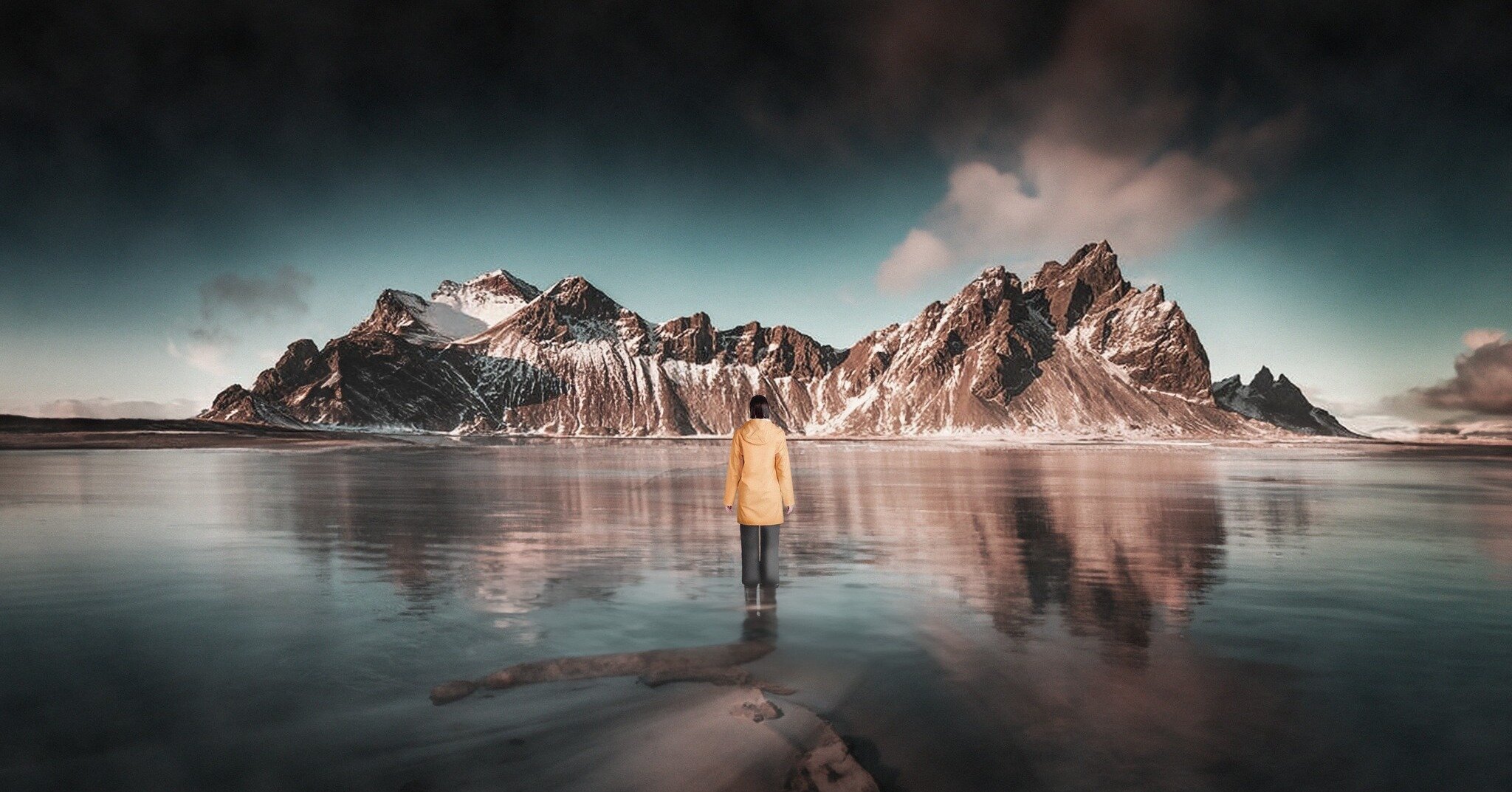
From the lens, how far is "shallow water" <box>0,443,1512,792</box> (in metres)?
5.76

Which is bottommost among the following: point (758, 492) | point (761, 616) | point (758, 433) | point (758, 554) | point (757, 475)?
point (761, 616)

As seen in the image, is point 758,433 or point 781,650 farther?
point 758,433

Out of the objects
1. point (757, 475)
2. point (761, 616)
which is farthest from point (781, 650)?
point (757, 475)

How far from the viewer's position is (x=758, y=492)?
11812mm

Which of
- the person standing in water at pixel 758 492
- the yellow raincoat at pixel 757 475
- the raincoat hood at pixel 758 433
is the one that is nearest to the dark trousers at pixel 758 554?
the person standing in water at pixel 758 492

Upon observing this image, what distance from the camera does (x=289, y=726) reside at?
648 centimetres

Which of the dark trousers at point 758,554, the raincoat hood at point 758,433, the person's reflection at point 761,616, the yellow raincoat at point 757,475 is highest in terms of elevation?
the raincoat hood at point 758,433

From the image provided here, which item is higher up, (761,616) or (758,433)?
(758,433)

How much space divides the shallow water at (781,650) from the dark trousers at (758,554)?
0.51 meters

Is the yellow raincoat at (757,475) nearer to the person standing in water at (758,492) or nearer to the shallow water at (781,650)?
the person standing in water at (758,492)

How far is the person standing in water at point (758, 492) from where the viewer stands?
11.9 metres

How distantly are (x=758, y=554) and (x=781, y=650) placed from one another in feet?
10.5

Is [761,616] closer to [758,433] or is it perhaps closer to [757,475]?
[757,475]

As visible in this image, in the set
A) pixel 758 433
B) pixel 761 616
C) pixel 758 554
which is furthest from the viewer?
pixel 758 554
